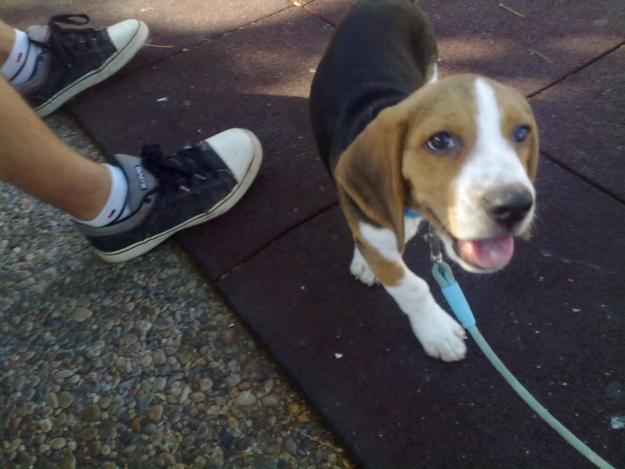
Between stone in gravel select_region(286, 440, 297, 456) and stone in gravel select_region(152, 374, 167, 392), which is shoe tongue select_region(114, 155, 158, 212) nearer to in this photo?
stone in gravel select_region(152, 374, 167, 392)

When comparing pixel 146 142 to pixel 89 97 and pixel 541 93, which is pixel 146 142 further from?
pixel 541 93

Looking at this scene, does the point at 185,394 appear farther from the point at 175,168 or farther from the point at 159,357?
the point at 175,168

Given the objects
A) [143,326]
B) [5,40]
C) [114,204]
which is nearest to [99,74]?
[5,40]

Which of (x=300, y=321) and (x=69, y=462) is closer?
(x=69, y=462)


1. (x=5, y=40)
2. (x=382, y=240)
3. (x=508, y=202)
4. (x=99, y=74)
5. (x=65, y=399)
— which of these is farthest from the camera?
(x=99, y=74)

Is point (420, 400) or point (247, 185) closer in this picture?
point (420, 400)

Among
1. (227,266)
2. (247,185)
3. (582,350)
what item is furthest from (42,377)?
(582,350)

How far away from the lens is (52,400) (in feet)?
7.73

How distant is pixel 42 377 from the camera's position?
2436 millimetres

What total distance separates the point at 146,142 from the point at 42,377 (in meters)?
1.49

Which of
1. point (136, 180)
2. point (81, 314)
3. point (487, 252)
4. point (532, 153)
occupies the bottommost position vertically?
point (81, 314)

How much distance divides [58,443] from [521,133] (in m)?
2.04

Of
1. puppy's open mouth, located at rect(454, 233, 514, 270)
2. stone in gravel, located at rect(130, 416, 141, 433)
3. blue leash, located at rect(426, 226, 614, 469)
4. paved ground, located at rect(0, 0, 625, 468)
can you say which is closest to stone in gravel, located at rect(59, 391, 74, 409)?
paved ground, located at rect(0, 0, 625, 468)

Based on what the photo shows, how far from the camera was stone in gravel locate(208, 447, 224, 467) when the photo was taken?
2127mm
